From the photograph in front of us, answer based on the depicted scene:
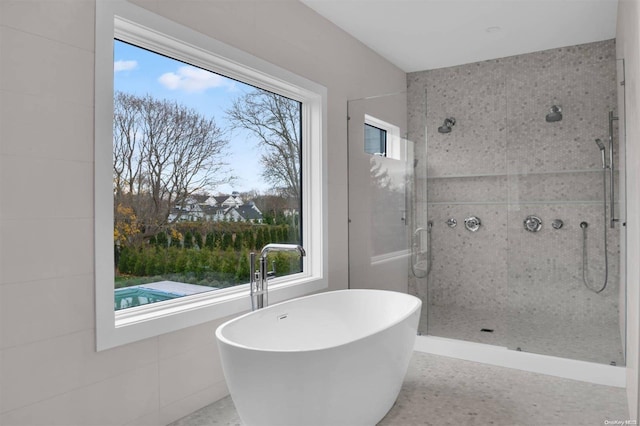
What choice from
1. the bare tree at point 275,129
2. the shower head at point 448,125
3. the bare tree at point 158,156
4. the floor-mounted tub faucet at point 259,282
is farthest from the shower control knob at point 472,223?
the bare tree at point 158,156

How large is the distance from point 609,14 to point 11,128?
444cm

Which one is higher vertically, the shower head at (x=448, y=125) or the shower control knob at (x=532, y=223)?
the shower head at (x=448, y=125)

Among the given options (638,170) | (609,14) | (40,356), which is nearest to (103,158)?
(40,356)

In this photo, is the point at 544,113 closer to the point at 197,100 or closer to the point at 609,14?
the point at 609,14

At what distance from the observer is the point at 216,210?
2.98 m

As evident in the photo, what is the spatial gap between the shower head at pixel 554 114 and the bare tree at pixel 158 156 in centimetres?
258

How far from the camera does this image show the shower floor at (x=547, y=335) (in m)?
3.23

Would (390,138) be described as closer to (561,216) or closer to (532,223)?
(532,223)

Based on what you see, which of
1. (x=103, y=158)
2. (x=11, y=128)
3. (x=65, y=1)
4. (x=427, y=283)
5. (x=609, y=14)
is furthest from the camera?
(x=427, y=283)

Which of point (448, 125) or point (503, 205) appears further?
point (503, 205)

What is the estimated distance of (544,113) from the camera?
349 cm

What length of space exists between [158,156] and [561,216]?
9.96 feet

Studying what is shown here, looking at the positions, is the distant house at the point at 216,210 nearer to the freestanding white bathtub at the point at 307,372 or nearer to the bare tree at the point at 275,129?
the bare tree at the point at 275,129

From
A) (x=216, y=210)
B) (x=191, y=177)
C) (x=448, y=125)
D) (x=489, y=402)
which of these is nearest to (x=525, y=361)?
(x=489, y=402)
